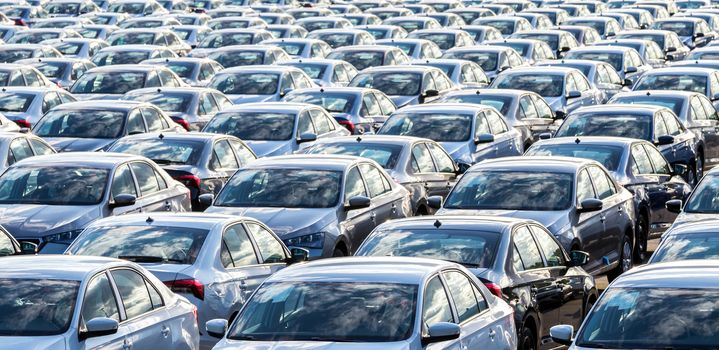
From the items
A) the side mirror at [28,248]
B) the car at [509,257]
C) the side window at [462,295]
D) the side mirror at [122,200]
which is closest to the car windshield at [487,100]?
the side mirror at [122,200]

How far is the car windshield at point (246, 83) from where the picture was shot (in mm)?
32656

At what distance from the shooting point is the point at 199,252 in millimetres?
15602

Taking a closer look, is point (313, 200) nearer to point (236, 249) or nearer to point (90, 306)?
point (236, 249)

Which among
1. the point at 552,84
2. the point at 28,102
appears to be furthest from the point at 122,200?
the point at 552,84

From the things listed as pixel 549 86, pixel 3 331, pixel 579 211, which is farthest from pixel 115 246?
pixel 549 86

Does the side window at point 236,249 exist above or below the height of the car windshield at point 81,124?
above

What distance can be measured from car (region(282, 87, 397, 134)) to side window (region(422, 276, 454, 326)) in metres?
16.5

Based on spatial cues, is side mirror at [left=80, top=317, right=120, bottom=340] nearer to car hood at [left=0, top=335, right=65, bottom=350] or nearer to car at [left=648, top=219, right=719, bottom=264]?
car hood at [left=0, top=335, right=65, bottom=350]

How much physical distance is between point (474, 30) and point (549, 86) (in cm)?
1511

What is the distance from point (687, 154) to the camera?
2655 cm

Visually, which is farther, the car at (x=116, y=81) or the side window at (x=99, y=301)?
the car at (x=116, y=81)

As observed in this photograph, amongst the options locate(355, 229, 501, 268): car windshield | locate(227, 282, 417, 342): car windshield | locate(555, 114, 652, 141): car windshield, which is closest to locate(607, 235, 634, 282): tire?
locate(555, 114, 652, 141): car windshield

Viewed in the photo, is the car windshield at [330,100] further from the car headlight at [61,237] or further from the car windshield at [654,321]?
the car windshield at [654,321]

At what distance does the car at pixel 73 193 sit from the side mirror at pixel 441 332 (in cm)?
720
